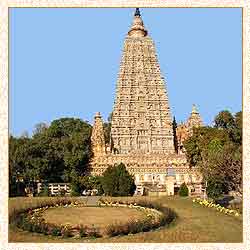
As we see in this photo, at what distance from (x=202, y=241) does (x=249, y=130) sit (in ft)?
10.5

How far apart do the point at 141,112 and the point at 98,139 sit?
5680 millimetres

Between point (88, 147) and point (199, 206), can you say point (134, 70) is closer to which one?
point (88, 147)

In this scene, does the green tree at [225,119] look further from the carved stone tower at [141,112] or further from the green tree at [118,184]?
the green tree at [118,184]

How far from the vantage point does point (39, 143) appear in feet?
104

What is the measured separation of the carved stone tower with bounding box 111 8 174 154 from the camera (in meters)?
43.4

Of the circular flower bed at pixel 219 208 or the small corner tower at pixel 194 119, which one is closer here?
the circular flower bed at pixel 219 208

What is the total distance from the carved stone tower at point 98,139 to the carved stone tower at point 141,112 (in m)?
3.00

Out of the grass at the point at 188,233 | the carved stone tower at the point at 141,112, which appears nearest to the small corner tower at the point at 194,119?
the carved stone tower at the point at 141,112

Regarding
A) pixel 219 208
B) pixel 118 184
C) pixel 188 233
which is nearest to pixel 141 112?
pixel 118 184

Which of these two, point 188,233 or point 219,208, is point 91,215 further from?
point 219,208

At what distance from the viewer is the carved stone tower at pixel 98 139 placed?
38438mm

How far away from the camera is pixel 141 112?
43.6m

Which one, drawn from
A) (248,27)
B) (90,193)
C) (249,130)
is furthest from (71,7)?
(90,193)

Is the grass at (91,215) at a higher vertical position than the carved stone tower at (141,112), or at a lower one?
lower
